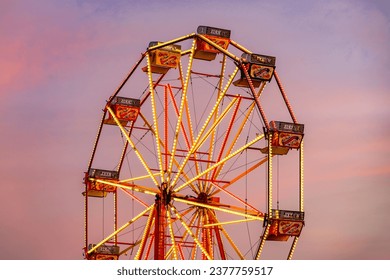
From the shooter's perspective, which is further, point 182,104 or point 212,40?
point 212,40

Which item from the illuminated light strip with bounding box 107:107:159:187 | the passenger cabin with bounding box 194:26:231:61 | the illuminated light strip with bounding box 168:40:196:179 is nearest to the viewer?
the illuminated light strip with bounding box 168:40:196:179

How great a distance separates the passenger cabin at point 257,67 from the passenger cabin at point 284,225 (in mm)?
6378

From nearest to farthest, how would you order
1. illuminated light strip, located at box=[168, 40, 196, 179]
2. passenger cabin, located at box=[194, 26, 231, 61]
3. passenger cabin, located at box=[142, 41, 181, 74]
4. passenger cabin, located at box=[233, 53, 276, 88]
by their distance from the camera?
illuminated light strip, located at box=[168, 40, 196, 179]
passenger cabin, located at box=[233, 53, 276, 88]
passenger cabin, located at box=[194, 26, 231, 61]
passenger cabin, located at box=[142, 41, 181, 74]

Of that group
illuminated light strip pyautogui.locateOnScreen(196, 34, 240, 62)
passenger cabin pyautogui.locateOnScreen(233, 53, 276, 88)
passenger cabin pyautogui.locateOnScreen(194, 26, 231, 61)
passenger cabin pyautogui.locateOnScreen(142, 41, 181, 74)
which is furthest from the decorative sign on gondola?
passenger cabin pyautogui.locateOnScreen(142, 41, 181, 74)

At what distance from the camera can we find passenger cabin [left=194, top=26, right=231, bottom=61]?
5694 centimetres

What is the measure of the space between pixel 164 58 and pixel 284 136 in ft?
22.8

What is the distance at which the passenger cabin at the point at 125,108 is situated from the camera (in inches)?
2349

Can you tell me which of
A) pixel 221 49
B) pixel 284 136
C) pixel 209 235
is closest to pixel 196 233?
pixel 209 235

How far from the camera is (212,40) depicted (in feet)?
189

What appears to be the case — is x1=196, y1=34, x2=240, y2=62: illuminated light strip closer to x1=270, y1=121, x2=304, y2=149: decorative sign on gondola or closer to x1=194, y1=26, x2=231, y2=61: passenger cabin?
x1=194, y1=26, x2=231, y2=61: passenger cabin

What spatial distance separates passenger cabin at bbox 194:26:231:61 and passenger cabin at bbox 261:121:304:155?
475 centimetres

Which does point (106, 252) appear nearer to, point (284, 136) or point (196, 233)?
point (196, 233)
